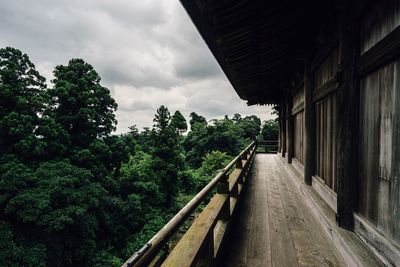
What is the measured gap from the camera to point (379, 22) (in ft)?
6.10

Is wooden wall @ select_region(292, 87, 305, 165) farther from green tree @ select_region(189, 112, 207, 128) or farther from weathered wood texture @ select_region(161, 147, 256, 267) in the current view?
green tree @ select_region(189, 112, 207, 128)

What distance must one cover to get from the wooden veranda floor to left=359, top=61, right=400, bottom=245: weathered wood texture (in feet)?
2.51

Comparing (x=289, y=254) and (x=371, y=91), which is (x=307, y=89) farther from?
(x=289, y=254)

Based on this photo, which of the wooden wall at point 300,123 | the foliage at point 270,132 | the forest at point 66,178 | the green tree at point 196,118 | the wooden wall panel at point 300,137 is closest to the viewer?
the wooden wall at point 300,123

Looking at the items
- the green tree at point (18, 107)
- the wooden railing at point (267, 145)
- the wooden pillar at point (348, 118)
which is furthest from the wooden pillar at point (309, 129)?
the green tree at point (18, 107)

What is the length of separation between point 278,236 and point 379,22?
2517 millimetres

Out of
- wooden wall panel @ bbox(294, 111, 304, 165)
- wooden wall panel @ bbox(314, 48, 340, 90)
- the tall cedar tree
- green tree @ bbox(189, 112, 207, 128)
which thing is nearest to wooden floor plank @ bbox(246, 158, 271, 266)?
wooden wall panel @ bbox(294, 111, 304, 165)

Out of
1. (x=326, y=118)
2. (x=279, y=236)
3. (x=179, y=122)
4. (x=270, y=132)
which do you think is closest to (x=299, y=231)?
(x=279, y=236)

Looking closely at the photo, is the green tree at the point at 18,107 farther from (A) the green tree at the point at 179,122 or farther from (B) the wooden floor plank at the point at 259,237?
(A) the green tree at the point at 179,122

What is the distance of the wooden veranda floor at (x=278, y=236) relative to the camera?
2453mm

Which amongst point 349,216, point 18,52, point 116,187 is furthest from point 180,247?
point 18,52

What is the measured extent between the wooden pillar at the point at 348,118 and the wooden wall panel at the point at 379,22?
0.12 meters

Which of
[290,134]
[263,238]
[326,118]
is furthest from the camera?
[290,134]

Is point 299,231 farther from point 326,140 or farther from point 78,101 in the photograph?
point 78,101
